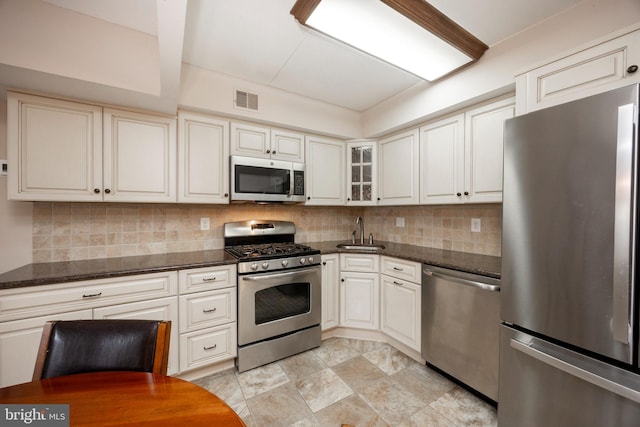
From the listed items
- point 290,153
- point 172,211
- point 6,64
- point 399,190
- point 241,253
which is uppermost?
point 6,64

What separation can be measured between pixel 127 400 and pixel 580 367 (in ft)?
5.79

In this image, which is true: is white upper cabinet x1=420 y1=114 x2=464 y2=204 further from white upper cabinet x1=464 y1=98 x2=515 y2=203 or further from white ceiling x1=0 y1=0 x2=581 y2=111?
white ceiling x1=0 y1=0 x2=581 y2=111

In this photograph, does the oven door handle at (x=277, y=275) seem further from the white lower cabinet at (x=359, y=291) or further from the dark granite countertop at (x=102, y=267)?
the white lower cabinet at (x=359, y=291)

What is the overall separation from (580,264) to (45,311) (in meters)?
2.85

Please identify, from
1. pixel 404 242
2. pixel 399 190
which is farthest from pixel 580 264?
pixel 404 242

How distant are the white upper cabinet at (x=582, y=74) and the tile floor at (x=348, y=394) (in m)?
1.97

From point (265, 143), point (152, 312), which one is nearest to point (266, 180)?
point (265, 143)

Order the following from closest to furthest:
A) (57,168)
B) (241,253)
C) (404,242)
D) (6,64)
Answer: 1. (6,64)
2. (57,168)
3. (241,253)
4. (404,242)

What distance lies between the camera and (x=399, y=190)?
2.58m

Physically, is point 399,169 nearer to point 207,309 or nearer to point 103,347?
point 207,309

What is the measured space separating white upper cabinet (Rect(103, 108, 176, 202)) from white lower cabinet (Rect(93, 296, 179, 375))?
0.80 m

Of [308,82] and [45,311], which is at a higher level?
[308,82]

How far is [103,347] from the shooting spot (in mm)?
888

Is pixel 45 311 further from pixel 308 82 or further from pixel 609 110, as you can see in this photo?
pixel 609 110
